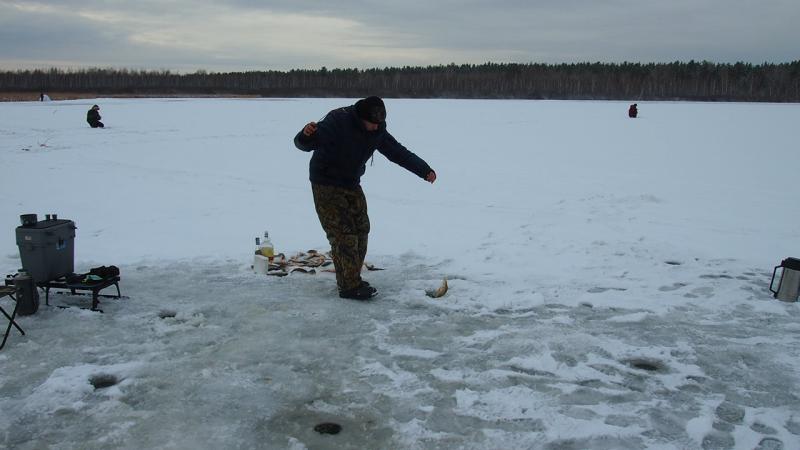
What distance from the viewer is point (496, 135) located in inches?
896

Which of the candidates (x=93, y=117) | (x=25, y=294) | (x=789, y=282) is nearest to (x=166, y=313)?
(x=25, y=294)

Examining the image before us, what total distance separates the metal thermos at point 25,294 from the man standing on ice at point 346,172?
2.40 m

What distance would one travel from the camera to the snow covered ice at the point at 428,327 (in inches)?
140

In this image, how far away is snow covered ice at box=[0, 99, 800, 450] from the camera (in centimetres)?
356

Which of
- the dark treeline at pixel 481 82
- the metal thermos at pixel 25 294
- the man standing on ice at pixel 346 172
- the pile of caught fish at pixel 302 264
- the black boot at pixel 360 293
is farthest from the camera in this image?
the dark treeline at pixel 481 82

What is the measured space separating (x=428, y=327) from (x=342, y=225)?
1.28 metres

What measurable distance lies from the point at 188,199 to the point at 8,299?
5.33 meters

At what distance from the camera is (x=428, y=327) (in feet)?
16.6

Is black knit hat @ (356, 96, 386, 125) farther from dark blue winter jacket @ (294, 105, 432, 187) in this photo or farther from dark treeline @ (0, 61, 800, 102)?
dark treeline @ (0, 61, 800, 102)

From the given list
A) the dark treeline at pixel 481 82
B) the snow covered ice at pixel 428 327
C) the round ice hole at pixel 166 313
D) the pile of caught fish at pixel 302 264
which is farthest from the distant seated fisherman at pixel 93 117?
the dark treeline at pixel 481 82

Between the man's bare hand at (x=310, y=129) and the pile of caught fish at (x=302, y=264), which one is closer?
the man's bare hand at (x=310, y=129)

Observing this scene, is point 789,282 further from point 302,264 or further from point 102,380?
point 102,380

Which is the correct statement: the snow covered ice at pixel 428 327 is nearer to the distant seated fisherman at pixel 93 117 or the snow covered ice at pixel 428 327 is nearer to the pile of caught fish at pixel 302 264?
the pile of caught fish at pixel 302 264


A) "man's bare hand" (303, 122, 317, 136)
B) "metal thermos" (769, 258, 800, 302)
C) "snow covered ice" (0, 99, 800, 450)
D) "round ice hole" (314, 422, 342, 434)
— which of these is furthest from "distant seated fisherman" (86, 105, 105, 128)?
"metal thermos" (769, 258, 800, 302)
